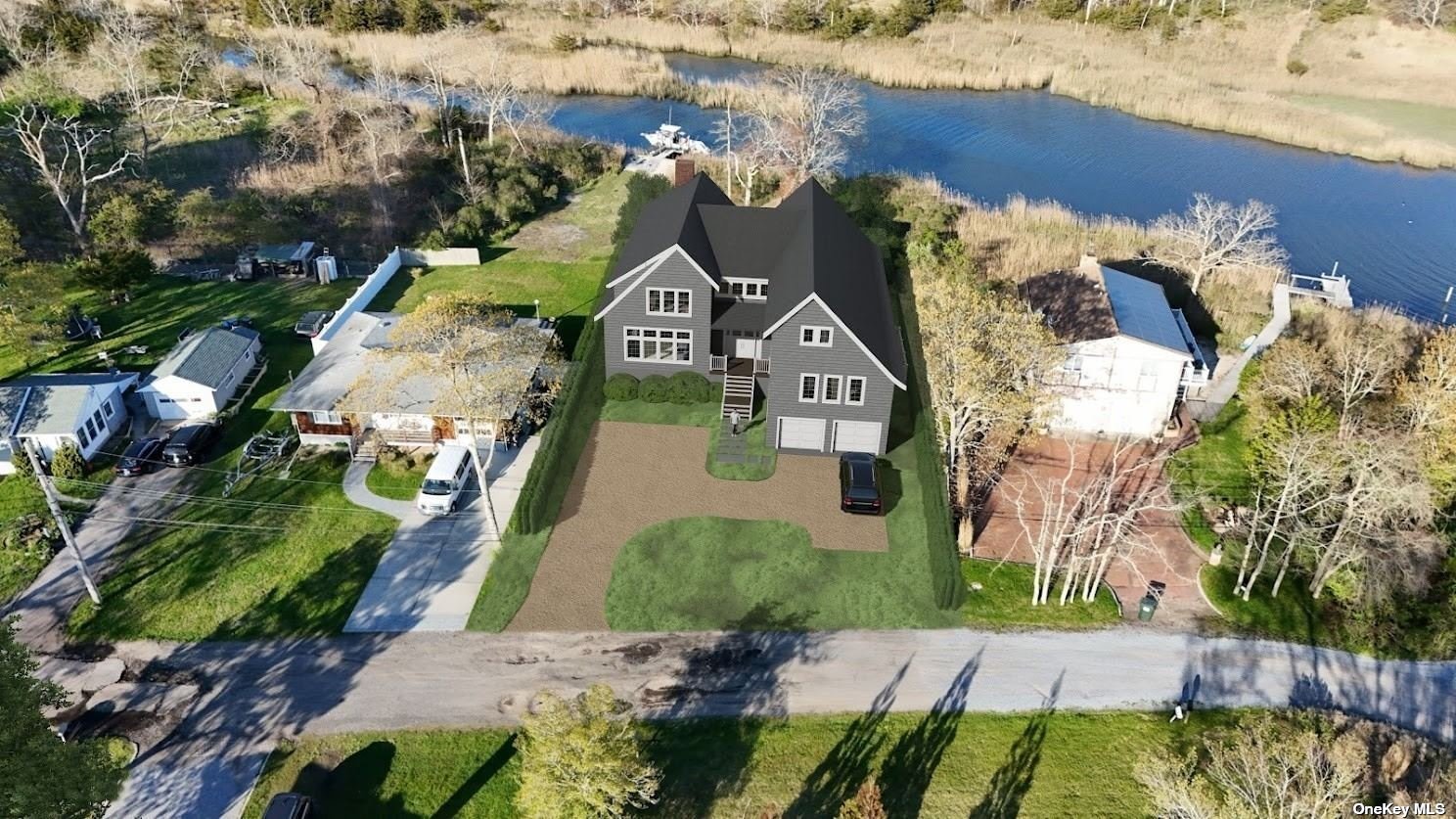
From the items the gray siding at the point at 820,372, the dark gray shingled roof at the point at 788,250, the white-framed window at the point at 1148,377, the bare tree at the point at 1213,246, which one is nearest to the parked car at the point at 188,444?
the dark gray shingled roof at the point at 788,250

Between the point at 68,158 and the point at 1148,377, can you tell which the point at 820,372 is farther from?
the point at 68,158

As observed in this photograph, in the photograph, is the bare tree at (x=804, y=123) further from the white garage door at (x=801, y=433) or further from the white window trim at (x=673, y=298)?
the white garage door at (x=801, y=433)

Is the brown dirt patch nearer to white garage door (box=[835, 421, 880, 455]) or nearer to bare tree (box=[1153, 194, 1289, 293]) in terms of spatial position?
white garage door (box=[835, 421, 880, 455])

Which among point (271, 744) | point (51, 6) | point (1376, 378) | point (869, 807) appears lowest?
point (271, 744)

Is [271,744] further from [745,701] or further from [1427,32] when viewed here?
[1427,32]

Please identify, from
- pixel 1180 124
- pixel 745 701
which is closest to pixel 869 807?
pixel 745 701
